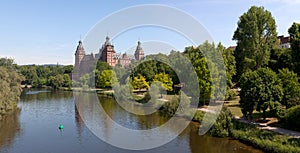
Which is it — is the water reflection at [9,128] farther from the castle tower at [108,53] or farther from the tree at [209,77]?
the castle tower at [108,53]

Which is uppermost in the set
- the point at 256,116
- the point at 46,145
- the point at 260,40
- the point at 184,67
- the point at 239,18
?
the point at 239,18

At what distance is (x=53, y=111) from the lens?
111 feet

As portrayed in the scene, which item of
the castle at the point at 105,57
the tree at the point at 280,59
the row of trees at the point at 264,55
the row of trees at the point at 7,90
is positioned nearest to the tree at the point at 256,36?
the row of trees at the point at 264,55

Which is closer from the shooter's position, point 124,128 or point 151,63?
point 124,128

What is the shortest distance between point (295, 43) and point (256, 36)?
21.7ft

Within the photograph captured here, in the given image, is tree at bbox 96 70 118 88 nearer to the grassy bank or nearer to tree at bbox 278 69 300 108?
the grassy bank

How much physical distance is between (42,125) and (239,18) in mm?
24522

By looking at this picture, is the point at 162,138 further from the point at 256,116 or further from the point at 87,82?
the point at 87,82

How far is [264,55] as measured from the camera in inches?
1251

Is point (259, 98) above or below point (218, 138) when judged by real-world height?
above

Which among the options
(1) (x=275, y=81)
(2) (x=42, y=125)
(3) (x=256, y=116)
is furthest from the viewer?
(2) (x=42, y=125)

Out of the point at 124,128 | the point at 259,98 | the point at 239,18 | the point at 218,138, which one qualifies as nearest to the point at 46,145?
the point at 124,128

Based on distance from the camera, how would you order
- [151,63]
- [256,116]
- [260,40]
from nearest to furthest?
[256,116] → [260,40] → [151,63]

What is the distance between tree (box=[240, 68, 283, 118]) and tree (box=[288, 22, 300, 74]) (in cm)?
618
